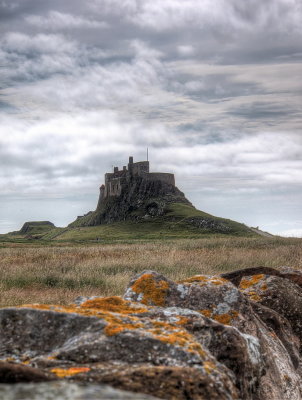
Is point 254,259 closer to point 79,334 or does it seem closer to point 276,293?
point 276,293

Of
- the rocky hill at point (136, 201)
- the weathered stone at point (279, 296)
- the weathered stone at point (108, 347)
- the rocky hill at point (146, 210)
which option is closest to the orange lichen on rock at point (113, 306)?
the weathered stone at point (108, 347)

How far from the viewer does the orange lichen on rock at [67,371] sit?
2.84 m

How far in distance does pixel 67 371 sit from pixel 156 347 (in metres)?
0.76

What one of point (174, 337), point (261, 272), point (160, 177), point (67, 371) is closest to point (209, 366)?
point (174, 337)

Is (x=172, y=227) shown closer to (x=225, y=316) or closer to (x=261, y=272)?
(x=261, y=272)

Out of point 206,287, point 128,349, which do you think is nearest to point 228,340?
point 128,349

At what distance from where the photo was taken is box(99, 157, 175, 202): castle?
106 m

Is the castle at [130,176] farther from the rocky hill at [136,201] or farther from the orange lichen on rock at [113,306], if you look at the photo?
the orange lichen on rock at [113,306]

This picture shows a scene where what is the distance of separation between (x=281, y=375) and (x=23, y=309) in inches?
122

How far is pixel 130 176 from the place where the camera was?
108m

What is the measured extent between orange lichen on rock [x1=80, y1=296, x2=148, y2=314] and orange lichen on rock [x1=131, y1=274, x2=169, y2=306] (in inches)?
37.7

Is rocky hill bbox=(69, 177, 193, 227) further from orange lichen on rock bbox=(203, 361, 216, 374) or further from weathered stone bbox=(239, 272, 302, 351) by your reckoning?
orange lichen on rock bbox=(203, 361, 216, 374)

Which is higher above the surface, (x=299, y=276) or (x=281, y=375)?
(x=299, y=276)

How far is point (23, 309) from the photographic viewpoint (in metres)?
3.86
